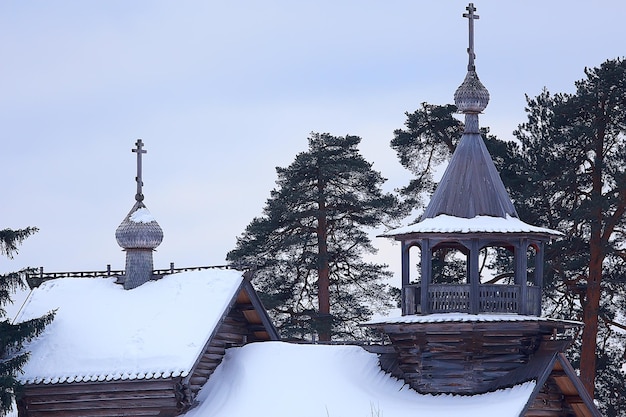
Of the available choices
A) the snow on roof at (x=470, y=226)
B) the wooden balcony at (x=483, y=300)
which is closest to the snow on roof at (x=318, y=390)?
the wooden balcony at (x=483, y=300)

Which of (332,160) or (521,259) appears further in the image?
(332,160)

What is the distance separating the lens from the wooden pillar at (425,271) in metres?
37.2

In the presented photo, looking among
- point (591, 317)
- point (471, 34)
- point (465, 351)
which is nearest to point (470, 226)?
point (465, 351)

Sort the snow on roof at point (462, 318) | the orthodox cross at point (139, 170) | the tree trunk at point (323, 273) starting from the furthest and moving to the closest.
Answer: the tree trunk at point (323, 273) < the orthodox cross at point (139, 170) < the snow on roof at point (462, 318)

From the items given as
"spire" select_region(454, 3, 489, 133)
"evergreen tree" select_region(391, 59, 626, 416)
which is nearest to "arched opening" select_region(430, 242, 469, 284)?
"evergreen tree" select_region(391, 59, 626, 416)

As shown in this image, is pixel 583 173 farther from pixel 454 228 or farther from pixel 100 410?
pixel 100 410

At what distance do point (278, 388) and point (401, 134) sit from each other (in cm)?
1457

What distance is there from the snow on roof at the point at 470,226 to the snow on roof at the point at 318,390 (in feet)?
10.8

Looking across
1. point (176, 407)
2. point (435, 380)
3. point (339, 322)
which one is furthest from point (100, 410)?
point (339, 322)

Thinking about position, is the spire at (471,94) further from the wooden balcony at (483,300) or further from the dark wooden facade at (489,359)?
the dark wooden facade at (489,359)

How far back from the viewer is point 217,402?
127 feet

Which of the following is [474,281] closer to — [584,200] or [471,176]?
[471,176]

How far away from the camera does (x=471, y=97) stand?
38.8m

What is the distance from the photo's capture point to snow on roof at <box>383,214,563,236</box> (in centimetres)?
3709
